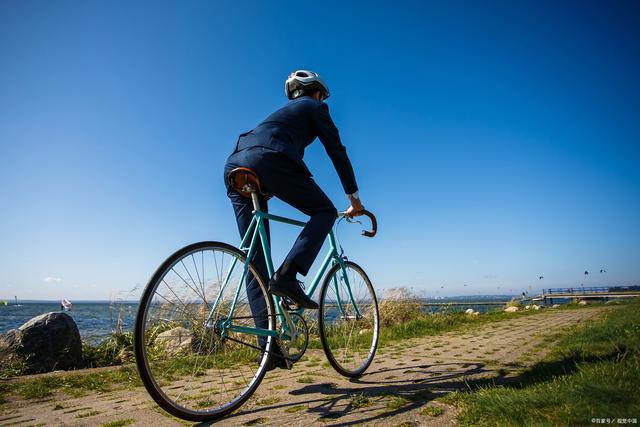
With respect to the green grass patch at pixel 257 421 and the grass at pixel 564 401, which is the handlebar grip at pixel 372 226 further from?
the green grass patch at pixel 257 421

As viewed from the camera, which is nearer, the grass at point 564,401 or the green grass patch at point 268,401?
the grass at point 564,401

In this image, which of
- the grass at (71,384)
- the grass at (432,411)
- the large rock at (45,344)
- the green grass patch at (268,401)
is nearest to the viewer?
the grass at (432,411)

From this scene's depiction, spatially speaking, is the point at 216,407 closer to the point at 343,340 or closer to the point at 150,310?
the point at 150,310

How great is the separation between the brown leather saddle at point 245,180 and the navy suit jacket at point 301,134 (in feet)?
0.66

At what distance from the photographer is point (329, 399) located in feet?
7.56

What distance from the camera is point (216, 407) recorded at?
2.03m

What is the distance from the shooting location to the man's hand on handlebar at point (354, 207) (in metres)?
2.90

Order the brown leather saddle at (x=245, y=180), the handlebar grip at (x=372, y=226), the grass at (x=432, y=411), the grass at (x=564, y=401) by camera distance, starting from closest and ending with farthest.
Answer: the grass at (x=564, y=401) → the grass at (x=432, y=411) → the brown leather saddle at (x=245, y=180) → the handlebar grip at (x=372, y=226)

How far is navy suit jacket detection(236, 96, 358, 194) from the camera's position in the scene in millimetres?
2404

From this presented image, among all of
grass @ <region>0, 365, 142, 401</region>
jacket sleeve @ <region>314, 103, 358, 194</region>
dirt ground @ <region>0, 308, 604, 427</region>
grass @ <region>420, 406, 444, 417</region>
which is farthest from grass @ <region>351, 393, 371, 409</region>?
grass @ <region>0, 365, 142, 401</region>

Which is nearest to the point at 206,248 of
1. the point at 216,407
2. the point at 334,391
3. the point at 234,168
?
the point at 234,168

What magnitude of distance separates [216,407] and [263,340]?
52 cm

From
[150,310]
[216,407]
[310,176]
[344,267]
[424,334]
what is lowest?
[424,334]

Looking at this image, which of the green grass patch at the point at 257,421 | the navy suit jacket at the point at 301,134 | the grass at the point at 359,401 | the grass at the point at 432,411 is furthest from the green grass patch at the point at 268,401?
the navy suit jacket at the point at 301,134
